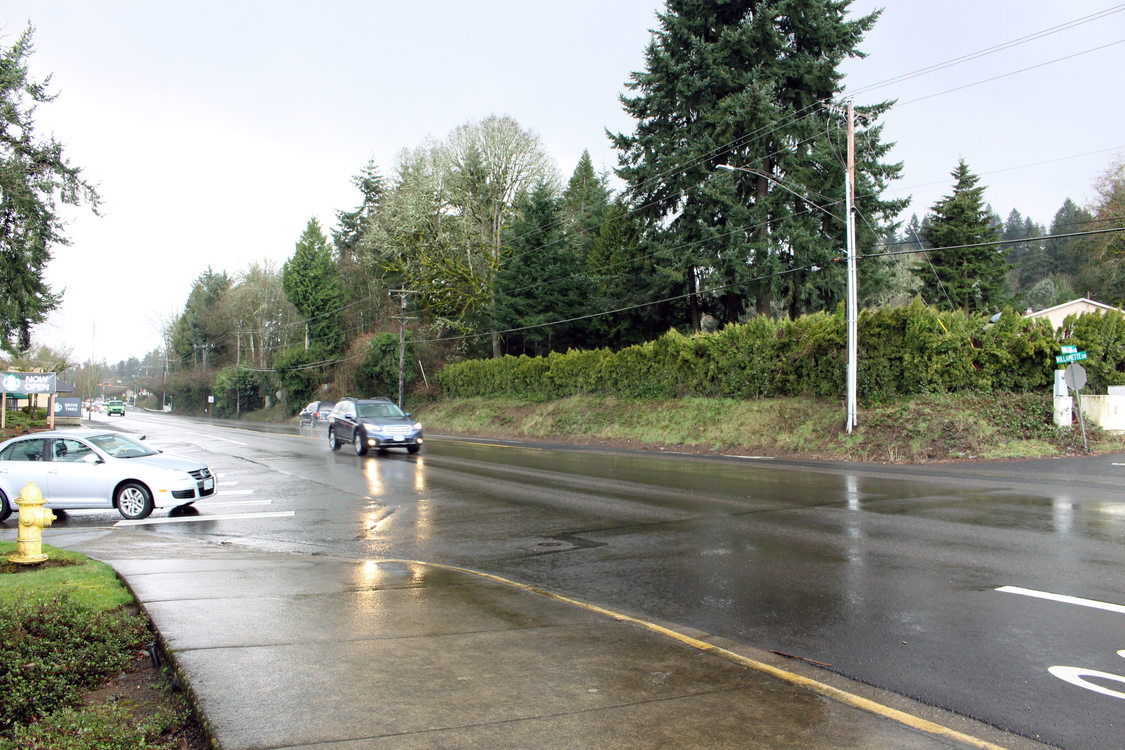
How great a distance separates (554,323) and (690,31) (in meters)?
17.7

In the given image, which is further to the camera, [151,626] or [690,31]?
[690,31]

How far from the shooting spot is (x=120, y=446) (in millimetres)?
13086

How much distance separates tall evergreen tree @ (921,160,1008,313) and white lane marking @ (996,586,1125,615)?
4546 cm

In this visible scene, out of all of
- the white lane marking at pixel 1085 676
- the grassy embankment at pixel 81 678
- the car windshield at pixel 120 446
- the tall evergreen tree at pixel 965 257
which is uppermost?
the tall evergreen tree at pixel 965 257

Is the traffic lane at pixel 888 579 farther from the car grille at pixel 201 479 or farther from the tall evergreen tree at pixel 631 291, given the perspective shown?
the tall evergreen tree at pixel 631 291

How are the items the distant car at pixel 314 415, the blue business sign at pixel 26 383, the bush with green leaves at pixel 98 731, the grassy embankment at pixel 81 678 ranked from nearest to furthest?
the bush with green leaves at pixel 98 731, the grassy embankment at pixel 81 678, the blue business sign at pixel 26 383, the distant car at pixel 314 415

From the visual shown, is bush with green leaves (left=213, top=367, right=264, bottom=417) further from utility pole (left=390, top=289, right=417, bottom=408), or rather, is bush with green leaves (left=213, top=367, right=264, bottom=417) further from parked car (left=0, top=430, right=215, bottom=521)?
parked car (left=0, top=430, right=215, bottom=521)

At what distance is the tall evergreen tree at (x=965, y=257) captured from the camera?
47.2m

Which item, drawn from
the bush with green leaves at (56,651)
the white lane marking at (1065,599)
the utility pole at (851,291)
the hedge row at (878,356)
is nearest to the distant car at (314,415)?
the hedge row at (878,356)

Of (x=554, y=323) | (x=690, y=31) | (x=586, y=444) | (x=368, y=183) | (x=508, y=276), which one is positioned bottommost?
(x=586, y=444)

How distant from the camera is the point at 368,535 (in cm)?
1027

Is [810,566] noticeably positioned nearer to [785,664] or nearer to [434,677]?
[785,664]

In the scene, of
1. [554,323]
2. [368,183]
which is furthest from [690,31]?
[368,183]

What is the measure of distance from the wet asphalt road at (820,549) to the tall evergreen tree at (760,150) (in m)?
13.6
